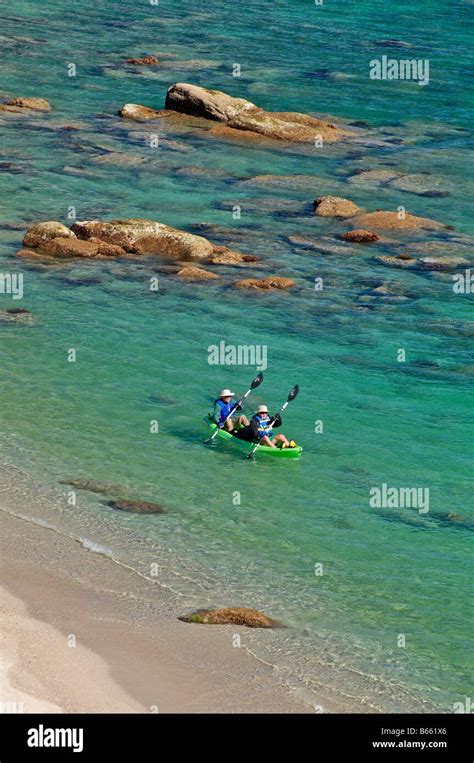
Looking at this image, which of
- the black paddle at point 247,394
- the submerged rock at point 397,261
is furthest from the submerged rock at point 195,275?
the black paddle at point 247,394

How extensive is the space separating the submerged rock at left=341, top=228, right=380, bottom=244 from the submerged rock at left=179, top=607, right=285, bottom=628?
84.5ft

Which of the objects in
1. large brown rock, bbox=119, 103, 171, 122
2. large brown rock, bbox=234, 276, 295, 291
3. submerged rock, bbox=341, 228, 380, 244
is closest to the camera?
large brown rock, bbox=234, 276, 295, 291

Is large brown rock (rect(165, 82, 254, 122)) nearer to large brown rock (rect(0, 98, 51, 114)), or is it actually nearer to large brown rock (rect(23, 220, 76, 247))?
large brown rock (rect(0, 98, 51, 114))

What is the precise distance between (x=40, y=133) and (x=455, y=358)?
27911 mm

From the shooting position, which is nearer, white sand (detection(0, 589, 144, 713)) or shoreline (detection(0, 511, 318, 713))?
white sand (detection(0, 589, 144, 713))

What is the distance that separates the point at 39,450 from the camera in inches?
1102

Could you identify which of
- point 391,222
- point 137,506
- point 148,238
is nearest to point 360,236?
point 391,222

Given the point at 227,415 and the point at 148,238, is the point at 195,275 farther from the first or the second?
the point at 227,415

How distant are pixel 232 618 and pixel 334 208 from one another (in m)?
29.0

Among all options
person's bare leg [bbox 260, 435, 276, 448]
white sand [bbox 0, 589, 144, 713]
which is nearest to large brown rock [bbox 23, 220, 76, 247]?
person's bare leg [bbox 260, 435, 276, 448]

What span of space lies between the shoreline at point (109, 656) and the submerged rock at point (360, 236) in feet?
81.7

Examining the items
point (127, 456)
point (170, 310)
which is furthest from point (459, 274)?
point (127, 456)

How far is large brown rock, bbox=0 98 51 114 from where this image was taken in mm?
60312
